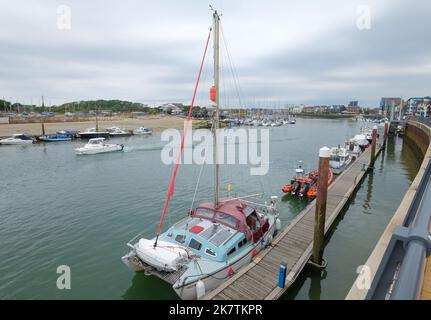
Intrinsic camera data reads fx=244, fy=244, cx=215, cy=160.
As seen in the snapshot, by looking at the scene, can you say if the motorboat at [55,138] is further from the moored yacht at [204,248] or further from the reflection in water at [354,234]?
the reflection in water at [354,234]

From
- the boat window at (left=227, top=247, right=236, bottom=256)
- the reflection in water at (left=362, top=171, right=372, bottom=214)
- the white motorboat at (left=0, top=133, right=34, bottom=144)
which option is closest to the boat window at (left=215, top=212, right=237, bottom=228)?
the boat window at (left=227, top=247, right=236, bottom=256)

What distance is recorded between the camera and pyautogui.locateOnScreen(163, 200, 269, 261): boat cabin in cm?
1177

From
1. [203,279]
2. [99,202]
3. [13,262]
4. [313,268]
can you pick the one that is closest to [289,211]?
[313,268]

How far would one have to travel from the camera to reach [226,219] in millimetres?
13461

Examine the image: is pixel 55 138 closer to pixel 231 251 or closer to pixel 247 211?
pixel 247 211

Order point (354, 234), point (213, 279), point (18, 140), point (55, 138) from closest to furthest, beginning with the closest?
point (213, 279)
point (354, 234)
point (18, 140)
point (55, 138)

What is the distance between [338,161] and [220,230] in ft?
94.2

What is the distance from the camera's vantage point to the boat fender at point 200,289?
9812 millimetres

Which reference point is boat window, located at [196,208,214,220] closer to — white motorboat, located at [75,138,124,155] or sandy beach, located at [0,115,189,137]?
white motorboat, located at [75,138,124,155]

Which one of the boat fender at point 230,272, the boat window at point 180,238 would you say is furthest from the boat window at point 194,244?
the boat fender at point 230,272

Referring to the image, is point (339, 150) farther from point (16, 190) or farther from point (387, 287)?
point (16, 190)

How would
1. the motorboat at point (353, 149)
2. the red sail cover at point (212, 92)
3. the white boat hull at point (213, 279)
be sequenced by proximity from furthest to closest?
the motorboat at point (353, 149) < the red sail cover at point (212, 92) < the white boat hull at point (213, 279)

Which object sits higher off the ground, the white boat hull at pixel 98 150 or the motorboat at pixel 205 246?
the white boat hull at pixel 98 150

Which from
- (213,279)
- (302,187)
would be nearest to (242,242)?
(213,279)
